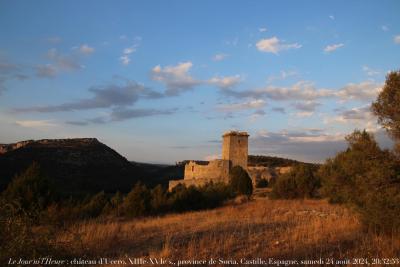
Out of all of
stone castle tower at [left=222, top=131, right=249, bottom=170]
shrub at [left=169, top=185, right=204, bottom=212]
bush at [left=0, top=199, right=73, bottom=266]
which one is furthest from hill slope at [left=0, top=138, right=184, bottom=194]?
bush at [left=0, top=199, right=73, bottom=266]

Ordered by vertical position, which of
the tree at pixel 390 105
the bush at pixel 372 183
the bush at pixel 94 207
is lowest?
the bush at pixel 94 207


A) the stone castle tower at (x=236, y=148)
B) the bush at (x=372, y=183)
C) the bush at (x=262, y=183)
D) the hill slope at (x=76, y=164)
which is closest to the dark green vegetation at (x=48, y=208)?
the bush at (x=372, y=183)

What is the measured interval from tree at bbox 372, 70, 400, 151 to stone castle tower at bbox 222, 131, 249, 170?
37177mm

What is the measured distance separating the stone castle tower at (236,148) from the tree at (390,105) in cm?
3718

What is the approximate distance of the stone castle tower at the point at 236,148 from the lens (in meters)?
44.9

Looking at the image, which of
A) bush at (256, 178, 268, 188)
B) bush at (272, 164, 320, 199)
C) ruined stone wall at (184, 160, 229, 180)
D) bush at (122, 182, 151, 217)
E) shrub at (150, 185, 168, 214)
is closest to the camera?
bush at (122, 182, 151, 217)

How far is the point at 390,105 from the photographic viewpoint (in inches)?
291

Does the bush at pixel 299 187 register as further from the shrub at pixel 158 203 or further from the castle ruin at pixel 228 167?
the castle ruin at pixel 228 167

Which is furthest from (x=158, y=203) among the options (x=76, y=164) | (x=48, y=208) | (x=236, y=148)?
(x=76, y=164)

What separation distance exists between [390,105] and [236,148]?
38130 mm

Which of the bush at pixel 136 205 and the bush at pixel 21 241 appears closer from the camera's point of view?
the bush at pixel 21 241

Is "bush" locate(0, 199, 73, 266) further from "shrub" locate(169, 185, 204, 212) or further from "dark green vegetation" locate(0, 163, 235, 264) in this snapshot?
"shrub" locate(169, 185, 204, 212)

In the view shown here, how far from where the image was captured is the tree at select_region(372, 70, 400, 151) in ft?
23.6

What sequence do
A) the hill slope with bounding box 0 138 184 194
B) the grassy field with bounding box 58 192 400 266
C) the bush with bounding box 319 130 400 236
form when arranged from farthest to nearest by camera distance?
the hill slope with bounding box 0 138 184 194
the bush with bounding box 319 130 400 236
the grassy field with bounding box 58 192 400 266
